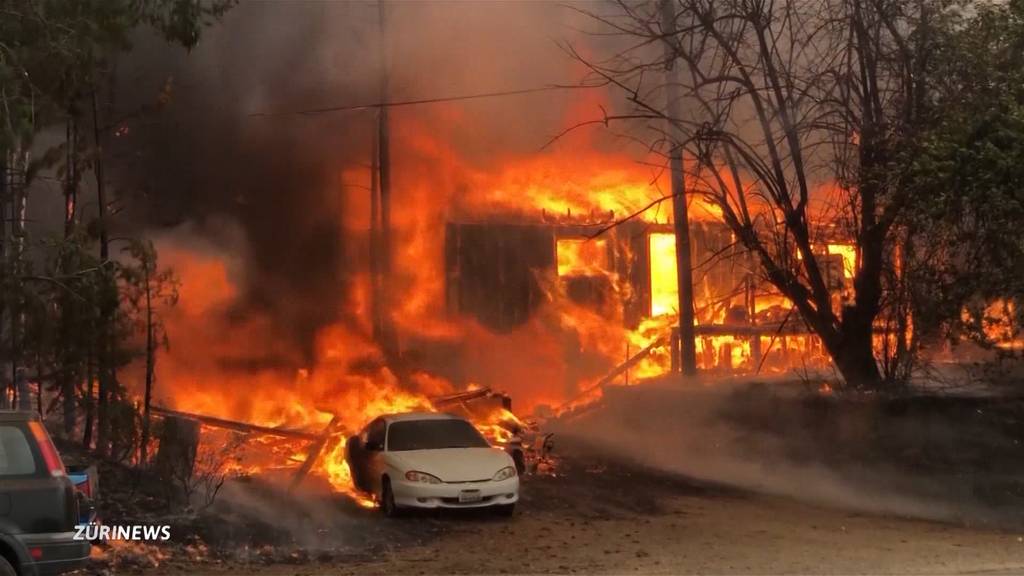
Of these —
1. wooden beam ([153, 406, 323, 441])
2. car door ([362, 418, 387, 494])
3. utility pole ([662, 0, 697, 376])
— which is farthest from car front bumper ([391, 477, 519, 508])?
utility pole ([662, 0, 697, 376])

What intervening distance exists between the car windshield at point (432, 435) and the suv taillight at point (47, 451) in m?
5.03

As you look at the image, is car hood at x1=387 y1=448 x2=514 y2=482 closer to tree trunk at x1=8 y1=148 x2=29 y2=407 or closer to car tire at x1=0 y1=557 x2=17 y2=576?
tree trunk at x1=8 y1=148 x2=29 y2=407

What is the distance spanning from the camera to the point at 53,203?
40.4 ft

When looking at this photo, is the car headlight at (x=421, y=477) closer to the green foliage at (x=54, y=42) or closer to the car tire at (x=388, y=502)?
the car tire at (x=388, y=502)

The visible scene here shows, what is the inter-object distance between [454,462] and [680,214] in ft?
18.6

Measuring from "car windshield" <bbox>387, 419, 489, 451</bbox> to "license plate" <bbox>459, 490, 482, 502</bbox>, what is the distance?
100 centimetres

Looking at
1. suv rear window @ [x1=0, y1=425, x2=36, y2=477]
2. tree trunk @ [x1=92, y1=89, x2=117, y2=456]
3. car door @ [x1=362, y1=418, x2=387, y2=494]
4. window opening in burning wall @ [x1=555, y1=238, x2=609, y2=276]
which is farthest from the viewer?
window opening in burning wall @ [x1=555, y1=238, x2=609, y2=276]

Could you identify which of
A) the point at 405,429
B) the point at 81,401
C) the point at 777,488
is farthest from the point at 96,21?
the point at 777,488

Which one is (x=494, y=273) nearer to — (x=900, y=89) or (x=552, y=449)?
(x=552, y=449)

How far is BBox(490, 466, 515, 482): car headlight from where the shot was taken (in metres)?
9.20

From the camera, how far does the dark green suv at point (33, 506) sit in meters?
4.74

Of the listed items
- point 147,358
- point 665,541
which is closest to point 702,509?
point 665,541

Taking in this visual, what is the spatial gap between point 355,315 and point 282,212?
7.68 ft

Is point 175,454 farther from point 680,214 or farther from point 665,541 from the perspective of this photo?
point 680,214
